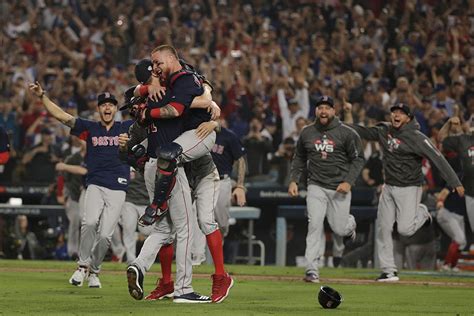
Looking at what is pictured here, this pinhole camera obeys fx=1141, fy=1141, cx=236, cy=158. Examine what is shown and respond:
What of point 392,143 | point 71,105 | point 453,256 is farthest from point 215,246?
point 71,105

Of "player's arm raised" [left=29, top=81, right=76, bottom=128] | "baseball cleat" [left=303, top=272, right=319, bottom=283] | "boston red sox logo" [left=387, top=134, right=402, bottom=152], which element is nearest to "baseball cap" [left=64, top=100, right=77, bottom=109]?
"boston red sox logo" [left=387, top=134, right=402, bottom=152]

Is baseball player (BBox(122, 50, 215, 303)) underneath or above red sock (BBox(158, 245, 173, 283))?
above

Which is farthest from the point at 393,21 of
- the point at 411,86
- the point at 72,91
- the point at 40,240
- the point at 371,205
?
the point at 40,240

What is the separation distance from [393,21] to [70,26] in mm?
8584

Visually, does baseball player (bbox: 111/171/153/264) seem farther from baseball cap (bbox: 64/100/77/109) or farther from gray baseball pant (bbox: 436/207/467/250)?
baseball cap (bbox: 64/100/77/109)

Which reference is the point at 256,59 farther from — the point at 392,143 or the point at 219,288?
the point at 219,288

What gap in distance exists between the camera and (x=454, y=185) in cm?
1538

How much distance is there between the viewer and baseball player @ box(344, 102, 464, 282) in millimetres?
15742

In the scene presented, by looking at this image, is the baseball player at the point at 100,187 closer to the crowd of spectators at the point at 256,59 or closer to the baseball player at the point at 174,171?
the baseball player at the point at 174,171

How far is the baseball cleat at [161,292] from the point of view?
439 inches

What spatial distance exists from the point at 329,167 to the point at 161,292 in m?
4.94

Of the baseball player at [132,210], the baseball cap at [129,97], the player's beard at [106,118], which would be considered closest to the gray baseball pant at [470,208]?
the baseball player at [132,210]

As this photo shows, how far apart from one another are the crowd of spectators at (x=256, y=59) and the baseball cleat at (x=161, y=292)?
34.9ft

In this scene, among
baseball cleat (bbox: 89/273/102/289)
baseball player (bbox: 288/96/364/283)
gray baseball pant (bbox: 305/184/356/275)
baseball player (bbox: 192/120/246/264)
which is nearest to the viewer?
baseball cleat (bbox: 89/273/102/289)
